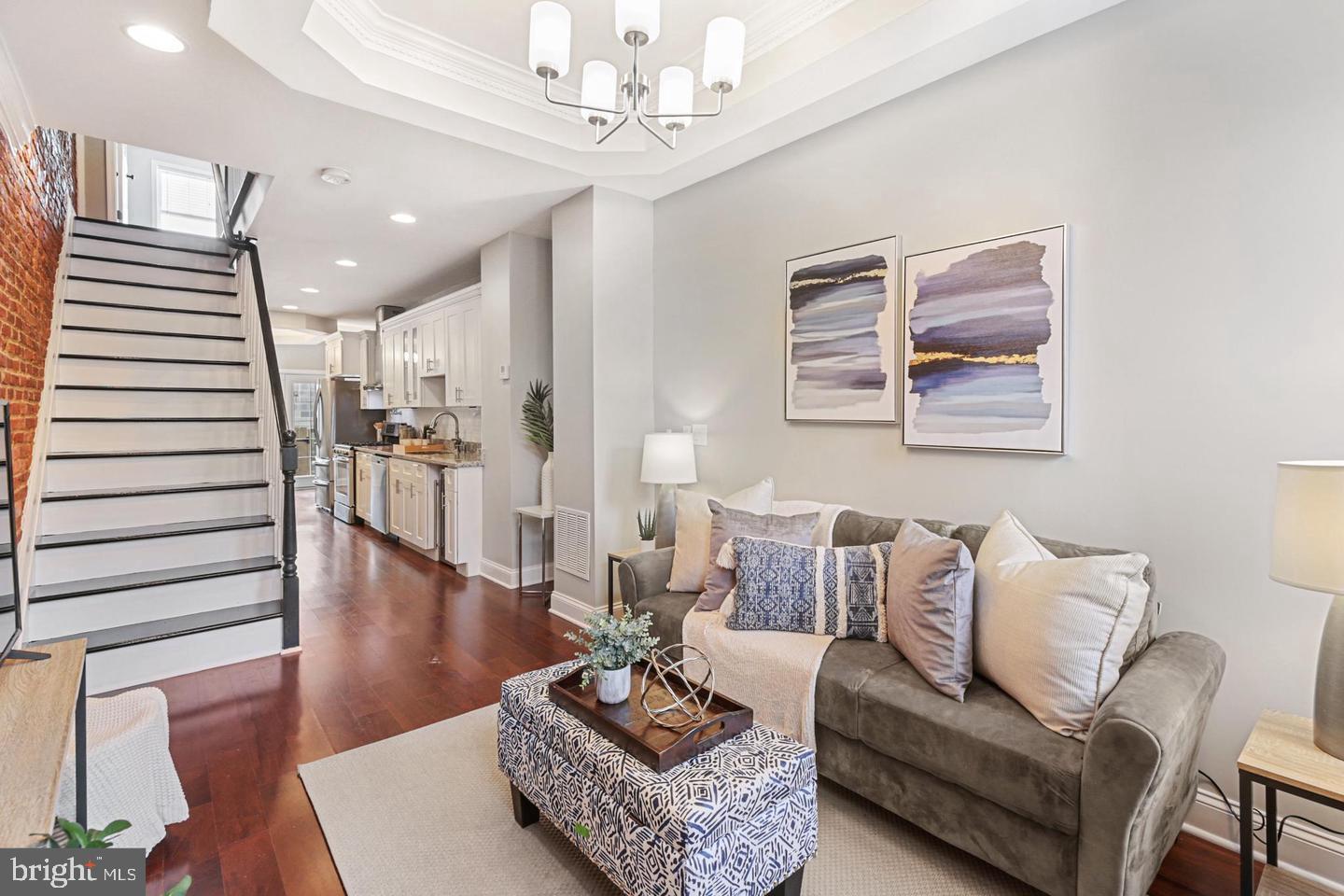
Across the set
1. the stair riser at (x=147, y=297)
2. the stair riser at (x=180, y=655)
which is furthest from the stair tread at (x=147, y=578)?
the stair riser at (x=147, y=297)

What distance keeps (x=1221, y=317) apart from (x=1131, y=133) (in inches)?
27.2

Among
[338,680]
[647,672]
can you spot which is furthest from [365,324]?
[647,672]

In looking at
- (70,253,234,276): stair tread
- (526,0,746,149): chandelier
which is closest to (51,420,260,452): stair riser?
(70,253,234,276): stair tread

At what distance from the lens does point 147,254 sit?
4.83 m

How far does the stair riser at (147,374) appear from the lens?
3.92 metres

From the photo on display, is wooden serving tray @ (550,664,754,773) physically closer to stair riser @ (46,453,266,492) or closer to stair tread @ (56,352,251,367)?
stair riser @ (46,453,266,492)

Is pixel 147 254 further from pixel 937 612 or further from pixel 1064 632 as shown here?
pixel 1064 632

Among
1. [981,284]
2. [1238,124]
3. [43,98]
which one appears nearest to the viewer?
[1238,124]

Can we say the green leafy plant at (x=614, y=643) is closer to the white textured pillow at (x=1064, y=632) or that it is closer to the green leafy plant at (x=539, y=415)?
the white textured pillow at (x=1064, y=632)

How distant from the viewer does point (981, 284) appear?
2.42 metres

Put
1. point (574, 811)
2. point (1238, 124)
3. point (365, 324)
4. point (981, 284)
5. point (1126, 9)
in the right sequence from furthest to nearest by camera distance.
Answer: point (365, 324) → point (981, 284) → point (1126, 9) → point (1238, 124) → point (574, 811)

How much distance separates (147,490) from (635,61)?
3.71 meters

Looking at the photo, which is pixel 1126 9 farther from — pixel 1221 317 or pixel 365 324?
pixel 365 324

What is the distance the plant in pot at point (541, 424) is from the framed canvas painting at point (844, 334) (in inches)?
79.8
